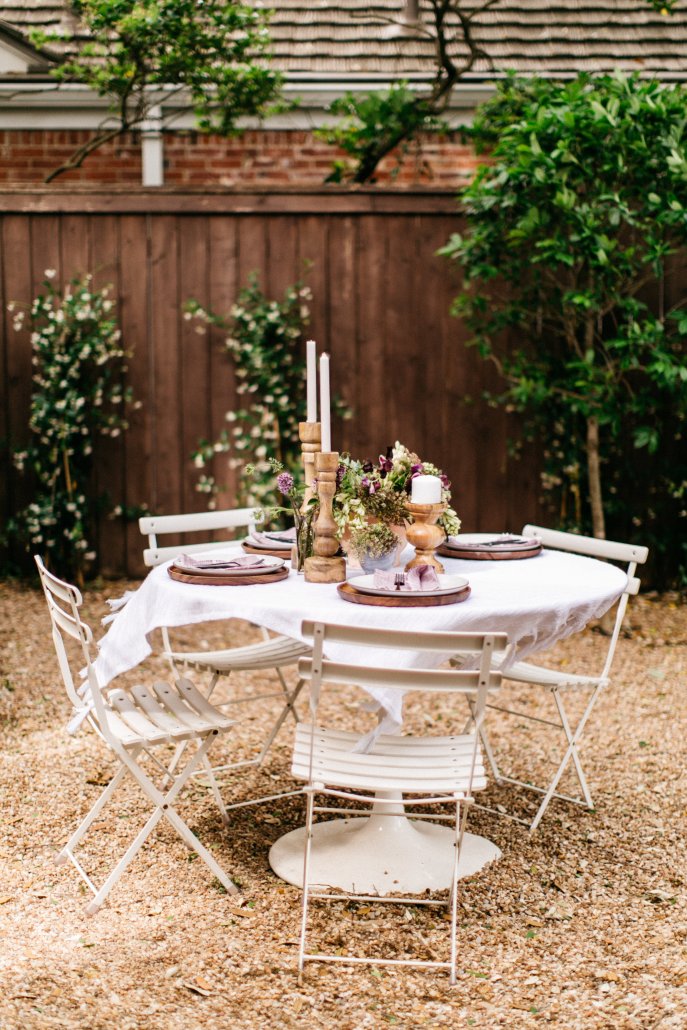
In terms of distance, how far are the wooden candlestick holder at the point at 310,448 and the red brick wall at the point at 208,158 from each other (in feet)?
18.2

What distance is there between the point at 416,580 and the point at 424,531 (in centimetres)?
18

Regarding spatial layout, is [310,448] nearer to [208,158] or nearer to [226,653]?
[226,653]

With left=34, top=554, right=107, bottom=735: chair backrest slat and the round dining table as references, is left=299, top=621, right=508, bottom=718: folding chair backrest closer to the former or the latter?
the round dining table

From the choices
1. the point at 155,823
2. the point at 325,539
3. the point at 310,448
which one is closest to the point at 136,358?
the point at 310,448

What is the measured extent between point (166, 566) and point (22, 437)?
3.96 metres

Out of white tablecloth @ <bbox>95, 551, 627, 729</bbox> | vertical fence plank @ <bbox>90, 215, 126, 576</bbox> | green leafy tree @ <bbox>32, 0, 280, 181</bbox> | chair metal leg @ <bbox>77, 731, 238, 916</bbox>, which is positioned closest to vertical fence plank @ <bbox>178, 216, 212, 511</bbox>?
vertical fence plank @ <bbox>90, 215, 126, 576</bbox>

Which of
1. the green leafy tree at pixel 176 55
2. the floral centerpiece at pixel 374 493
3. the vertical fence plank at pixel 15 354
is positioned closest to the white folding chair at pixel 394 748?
the floral centerpiece at pixel 374 493

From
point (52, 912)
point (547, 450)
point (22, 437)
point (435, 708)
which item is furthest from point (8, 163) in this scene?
point (52, 912)

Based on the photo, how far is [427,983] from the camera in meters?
2.80

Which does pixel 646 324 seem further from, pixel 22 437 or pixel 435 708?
pixel 22 437

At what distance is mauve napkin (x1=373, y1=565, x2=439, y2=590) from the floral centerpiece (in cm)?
22

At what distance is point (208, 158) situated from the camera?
28.1ft

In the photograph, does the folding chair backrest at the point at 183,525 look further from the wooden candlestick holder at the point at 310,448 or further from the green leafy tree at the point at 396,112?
the green leafy tree at the point at 396,112

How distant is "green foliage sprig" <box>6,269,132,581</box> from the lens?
6.81m
